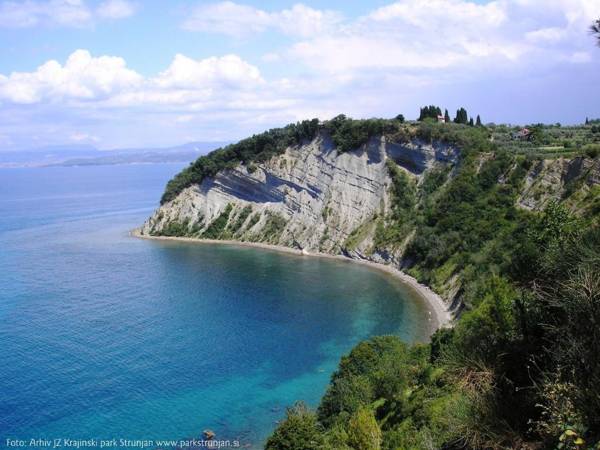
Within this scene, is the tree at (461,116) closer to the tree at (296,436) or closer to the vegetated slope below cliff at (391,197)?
the vegetated slope below cliff at (391,197)

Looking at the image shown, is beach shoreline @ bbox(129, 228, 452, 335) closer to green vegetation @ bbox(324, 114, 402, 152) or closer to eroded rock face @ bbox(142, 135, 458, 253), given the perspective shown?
eroded rock face @ bbox(142, 135, 458, 253)

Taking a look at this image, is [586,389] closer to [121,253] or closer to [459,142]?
[459,142]

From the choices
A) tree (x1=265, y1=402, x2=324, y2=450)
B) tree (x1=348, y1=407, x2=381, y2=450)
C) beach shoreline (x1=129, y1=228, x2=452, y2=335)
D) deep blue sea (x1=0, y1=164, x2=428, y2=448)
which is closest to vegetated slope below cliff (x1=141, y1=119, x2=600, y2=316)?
beach shoreline (x1=129, y1=228, x2=452, y2=335)

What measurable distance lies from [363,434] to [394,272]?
4906cm

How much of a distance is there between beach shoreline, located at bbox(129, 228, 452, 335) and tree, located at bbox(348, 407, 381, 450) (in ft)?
87.4

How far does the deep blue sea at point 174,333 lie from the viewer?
3606 cm

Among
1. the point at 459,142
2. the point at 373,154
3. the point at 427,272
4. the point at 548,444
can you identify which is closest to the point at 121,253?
the point at 373,154

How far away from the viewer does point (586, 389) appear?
30.8 feet

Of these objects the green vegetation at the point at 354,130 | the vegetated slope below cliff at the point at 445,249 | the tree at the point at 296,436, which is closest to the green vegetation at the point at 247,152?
the vegetated slope below cliff at the point at 445,249

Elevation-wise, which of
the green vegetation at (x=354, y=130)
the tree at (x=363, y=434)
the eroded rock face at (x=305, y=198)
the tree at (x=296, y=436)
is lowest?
the tree at (x=296, y=436)

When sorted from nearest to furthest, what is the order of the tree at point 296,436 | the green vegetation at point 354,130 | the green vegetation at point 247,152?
the tree at point 296,436
the green vegetation at point 354,130
the green vegetation at point 247,152

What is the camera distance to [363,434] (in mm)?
23875

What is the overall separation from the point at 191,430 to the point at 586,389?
29479 millimetres

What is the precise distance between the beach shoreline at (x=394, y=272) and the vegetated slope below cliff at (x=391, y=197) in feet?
3.31
